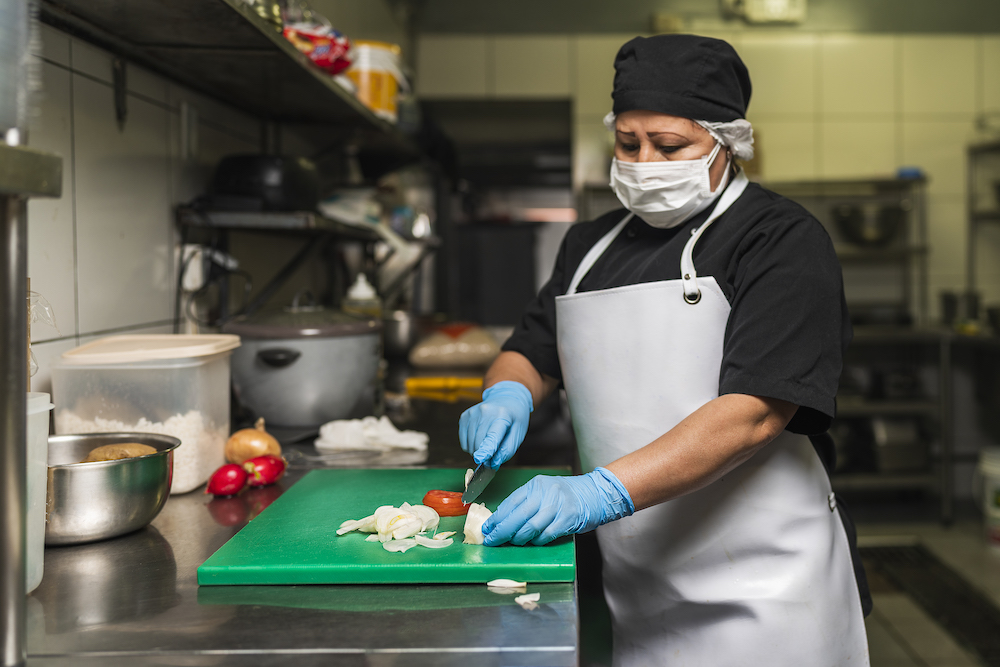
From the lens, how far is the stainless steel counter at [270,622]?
71cm

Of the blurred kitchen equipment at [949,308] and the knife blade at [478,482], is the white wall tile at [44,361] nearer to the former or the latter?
the knife blade at [478,482]

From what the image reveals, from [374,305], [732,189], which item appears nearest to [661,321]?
[732,189]

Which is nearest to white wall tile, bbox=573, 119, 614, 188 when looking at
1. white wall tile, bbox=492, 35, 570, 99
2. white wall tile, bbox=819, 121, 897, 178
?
white wall tile, bbox=492, 35, 570, 99

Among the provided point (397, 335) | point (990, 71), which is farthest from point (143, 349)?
point (990, 71)

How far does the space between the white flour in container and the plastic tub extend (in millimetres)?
349

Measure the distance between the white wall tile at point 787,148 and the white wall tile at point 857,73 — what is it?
162 mm

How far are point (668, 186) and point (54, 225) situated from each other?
0.98 meters

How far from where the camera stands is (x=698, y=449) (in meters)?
1.03

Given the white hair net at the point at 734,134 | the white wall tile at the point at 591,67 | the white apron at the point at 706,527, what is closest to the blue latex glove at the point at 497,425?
the white apron at the point at 706,527

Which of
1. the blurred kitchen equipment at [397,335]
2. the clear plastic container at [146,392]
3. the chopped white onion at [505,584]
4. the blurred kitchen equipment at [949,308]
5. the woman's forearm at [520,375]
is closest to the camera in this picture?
the chopped white onion at [505,584]

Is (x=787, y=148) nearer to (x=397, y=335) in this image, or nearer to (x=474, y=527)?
(x=397, y=335)

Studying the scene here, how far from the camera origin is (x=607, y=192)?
4.29m

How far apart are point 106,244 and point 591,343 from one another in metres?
0.88

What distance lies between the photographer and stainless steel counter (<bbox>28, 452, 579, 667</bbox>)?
2.32ft
